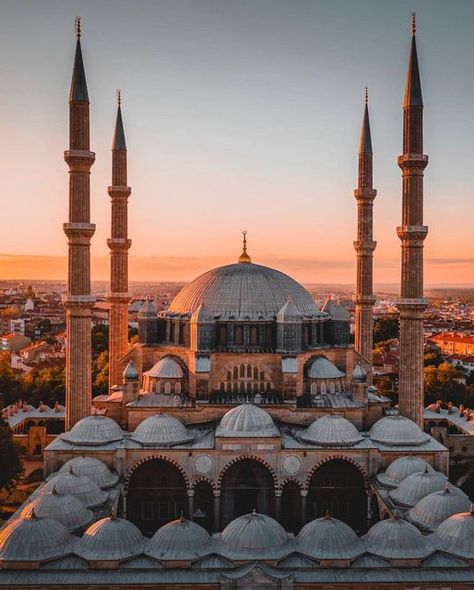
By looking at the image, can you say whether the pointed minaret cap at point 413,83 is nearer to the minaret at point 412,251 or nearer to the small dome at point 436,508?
the minaret at point 412,251

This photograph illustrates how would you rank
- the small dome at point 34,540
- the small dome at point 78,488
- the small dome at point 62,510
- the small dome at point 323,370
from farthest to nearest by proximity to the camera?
the small dome at point 323,370
the small dome at point 78,488
the small dome at point 62,510
the small dome at point 34,540

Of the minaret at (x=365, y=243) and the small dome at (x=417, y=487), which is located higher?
the minaret at (x=365, y=243)

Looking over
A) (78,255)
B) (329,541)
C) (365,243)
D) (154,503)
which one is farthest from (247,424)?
(365,243)

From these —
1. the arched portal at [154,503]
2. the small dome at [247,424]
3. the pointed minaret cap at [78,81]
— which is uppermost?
the pointed minaret cap at [78,81]

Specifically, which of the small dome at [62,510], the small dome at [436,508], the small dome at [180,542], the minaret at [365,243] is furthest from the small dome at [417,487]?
the minaret at [365,243]

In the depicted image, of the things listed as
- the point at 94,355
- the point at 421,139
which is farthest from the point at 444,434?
the point at 94,355

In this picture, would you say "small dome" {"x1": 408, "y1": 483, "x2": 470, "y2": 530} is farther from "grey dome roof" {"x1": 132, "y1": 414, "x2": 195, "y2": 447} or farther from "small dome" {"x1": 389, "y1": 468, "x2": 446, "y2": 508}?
"grey dome roof" {"x1": 132, "y1": 414, "x2": 195, "y2": 447}

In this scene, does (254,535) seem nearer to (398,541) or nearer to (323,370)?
(398,541)
